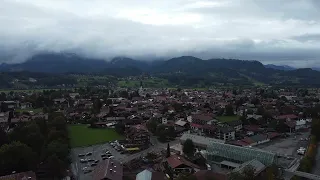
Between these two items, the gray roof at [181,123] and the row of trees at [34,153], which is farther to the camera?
the gray roof at [181,123]

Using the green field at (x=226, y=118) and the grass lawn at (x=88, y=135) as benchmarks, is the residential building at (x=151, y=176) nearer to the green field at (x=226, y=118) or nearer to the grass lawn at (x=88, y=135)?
the grass lawn at (x=88, y=135)

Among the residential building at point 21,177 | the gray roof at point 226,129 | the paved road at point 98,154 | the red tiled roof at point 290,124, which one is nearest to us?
the residential building at point 21,177

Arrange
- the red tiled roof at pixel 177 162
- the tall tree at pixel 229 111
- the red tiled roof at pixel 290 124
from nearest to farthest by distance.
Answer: the red tiled roof at pixel 177 162 → the red tiled roof at pixel 290 124 → the tall tree at pixel 229 111

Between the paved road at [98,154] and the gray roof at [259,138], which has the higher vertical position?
the gray roof at [259,138]

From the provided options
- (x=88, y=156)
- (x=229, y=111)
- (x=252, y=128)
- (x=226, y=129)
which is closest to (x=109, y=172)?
(x=88, y=156)

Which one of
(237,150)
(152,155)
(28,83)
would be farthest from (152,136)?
(28,83)

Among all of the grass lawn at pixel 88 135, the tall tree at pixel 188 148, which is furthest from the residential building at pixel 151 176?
the grass lawn at pixel 88 135

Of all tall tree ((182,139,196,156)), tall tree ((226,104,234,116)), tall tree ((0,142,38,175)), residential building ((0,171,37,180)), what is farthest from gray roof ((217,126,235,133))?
residential building ((0,171,37,180))

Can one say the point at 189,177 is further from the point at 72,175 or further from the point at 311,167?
the point at 311,167
